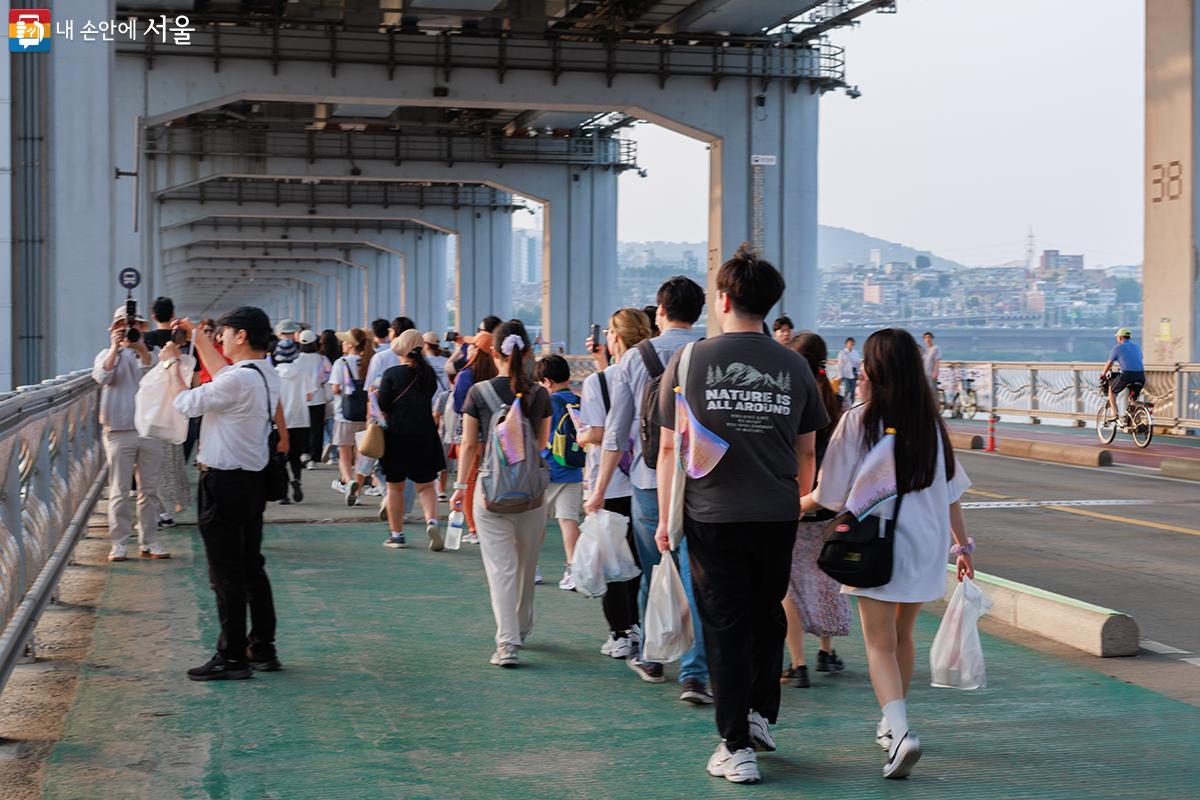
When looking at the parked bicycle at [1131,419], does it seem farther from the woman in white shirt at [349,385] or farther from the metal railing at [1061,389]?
the woman in white shirt at [349,385]

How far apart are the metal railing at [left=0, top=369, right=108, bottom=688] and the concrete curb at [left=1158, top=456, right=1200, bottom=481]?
46.1ft

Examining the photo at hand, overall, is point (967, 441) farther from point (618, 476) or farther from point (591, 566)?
point (591, 566)

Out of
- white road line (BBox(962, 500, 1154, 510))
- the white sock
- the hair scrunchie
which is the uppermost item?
the hair scrunchie

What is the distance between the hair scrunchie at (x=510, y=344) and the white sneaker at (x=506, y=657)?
1.63 meters

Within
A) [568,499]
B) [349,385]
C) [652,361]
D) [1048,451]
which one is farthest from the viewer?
[1048,451]

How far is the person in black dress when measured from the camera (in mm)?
11758

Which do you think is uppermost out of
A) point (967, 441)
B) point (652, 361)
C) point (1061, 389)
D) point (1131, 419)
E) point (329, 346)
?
point (329, 346)

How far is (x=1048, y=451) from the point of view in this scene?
2227 centimetres

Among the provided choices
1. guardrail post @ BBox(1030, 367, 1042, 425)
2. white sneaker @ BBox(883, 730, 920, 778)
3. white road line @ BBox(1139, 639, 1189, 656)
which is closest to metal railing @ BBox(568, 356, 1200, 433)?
guardrail post @ BBox(1030, 367, 1042, 425)

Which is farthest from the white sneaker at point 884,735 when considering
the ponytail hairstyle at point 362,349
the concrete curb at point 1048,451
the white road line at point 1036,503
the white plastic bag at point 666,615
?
the concrete curb at point 1048,451

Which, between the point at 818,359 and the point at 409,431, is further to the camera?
the point at 409,431

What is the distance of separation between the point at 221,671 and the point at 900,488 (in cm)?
363

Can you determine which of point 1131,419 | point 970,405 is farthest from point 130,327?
point 970,405

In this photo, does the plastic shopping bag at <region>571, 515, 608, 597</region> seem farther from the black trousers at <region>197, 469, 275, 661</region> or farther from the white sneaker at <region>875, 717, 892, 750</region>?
the white sneaker at <region>875, 717, 892, 750</region>
